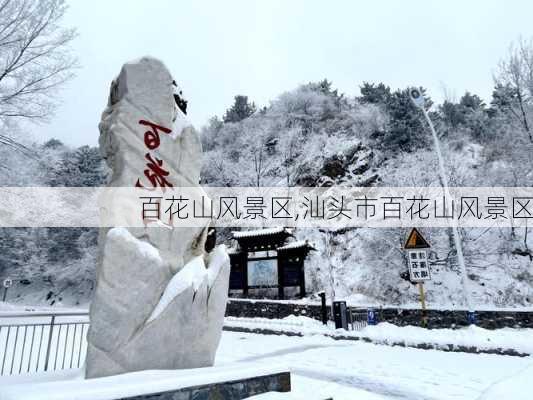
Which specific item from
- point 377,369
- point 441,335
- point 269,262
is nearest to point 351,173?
point 269,262

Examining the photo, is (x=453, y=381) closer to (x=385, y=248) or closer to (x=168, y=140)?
(x=168, y=140)

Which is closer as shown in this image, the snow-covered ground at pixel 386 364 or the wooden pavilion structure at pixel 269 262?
the snow-covered ground at pixel 386 364

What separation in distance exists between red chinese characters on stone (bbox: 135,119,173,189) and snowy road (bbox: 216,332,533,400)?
3062mm

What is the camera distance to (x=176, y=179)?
5.10m

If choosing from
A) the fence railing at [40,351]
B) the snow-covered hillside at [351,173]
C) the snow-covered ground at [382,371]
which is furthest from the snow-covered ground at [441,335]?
the snow-covered hillside at [351,173]

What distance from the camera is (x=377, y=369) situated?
694cm

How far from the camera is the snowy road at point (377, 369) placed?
535 cm

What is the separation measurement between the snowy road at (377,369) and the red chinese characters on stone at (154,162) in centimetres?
306

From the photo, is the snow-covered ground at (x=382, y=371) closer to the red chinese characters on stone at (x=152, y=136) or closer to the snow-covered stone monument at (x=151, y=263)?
the snow-covered stone monument at (x=151, y=263)

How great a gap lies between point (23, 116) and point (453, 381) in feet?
48.4

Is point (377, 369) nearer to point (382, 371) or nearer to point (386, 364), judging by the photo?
point (382, 371)

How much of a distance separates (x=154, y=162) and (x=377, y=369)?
6075 millimetres

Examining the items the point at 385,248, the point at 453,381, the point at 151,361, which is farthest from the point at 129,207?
the point at 385,248

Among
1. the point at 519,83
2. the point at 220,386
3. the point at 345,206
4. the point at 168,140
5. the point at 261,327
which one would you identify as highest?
the point at 519,83
